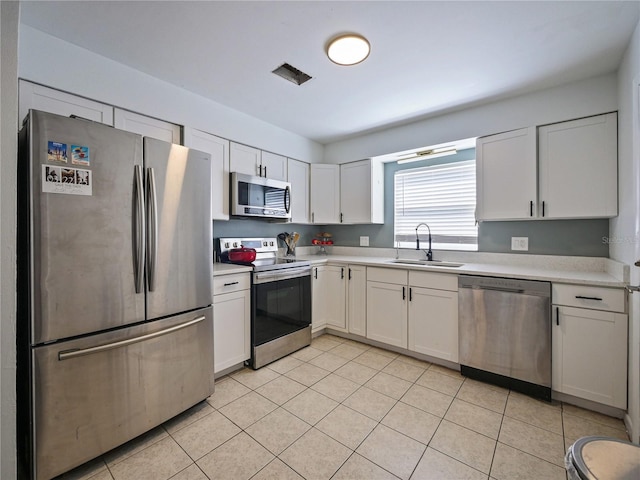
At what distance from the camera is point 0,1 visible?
117 cm

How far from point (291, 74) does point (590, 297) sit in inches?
107

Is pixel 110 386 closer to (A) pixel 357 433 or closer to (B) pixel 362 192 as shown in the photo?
(A) pixel 357 433

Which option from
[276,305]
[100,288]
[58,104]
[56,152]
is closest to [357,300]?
[276,305]

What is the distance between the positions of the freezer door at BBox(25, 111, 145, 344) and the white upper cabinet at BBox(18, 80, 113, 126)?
0.41 meters

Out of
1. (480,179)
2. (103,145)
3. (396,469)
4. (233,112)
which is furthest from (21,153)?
(480,179)

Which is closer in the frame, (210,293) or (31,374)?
(31,374)

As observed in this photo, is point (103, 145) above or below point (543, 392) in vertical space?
above

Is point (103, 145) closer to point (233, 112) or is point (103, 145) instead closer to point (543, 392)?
point (233, 112)

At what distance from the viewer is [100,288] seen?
59.3 inches

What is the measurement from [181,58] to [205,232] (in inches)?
50.0

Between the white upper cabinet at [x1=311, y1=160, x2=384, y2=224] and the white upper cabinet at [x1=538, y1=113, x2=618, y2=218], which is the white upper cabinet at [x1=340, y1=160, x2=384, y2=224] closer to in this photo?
the white upper cabinet at [x1=311, y1=160, x2=384, y2=224]

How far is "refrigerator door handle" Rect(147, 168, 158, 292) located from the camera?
1680 mm

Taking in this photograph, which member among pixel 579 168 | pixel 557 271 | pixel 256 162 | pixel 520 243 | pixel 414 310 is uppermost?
pixel 256 162

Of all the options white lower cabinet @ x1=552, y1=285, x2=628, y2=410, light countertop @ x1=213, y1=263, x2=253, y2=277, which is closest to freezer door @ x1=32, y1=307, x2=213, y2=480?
light countertop @ x1=213, y1=263, x2=253, y2=277
